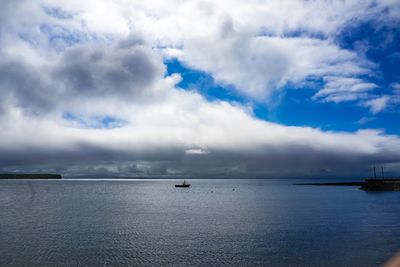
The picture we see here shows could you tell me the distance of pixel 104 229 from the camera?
59.9 metres

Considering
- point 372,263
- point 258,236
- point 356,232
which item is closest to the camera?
point 372,263

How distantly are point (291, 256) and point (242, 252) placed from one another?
575 centimetres

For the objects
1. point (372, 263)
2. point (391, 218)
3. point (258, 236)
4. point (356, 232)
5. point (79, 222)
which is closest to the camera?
point (372, 263)

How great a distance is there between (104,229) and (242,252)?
28.0 m

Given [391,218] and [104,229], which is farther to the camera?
[391,218]

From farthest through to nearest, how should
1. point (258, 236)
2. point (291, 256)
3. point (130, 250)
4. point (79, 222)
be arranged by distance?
point (79, 222)
point (258, 236)
point (130, 250)
point (291, 256)

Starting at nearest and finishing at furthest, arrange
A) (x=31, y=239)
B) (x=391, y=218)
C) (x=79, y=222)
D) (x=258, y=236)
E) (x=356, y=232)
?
1. (x=31, y=239)
2. (x=258, y=236)
3. (x=356, y=232)
4. (x=79, y=222)
5. (x=391, y=218)

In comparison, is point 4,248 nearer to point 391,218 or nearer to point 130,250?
point 130,250

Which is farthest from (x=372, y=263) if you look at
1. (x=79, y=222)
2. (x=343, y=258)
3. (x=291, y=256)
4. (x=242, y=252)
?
(x=79, y=222)

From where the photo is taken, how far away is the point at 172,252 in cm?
4266

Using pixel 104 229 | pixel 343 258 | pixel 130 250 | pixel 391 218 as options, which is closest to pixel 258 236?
pixel 343 258

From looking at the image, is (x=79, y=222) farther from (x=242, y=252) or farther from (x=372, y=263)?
(x=372, y=263)

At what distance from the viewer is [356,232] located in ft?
188

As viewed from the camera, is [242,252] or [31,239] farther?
[31,239]
